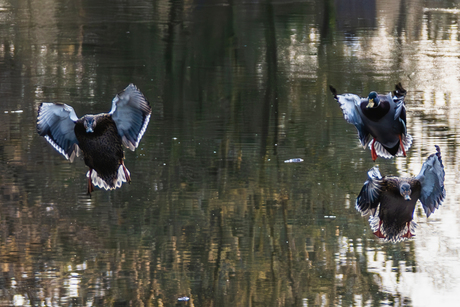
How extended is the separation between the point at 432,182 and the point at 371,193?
38 cm

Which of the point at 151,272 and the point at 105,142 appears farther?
the point at 105,142

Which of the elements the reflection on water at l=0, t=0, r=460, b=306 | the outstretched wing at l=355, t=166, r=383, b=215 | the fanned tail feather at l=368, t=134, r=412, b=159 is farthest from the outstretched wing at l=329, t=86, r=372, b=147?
the outstretched wing at l=355, t=166, r=383, b=215

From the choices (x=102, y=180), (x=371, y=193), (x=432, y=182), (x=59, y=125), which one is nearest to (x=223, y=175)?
(x=102, y=180)

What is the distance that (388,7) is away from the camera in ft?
42.7

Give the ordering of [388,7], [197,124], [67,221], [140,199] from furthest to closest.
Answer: [388,7] → [197,124] → [140,199] → [67,221]

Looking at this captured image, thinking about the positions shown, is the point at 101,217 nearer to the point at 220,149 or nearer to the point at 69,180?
the point at 69,180

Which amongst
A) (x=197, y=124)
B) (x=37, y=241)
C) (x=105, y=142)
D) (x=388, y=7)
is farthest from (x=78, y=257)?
(x=388, y=7)

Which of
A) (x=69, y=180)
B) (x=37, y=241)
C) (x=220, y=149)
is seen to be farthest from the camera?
(x=220, y=149)

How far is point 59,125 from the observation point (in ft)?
14.9

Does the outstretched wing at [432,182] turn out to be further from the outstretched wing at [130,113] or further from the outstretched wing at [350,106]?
the outstretched wing at [130,113]

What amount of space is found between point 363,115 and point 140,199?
5.60ft

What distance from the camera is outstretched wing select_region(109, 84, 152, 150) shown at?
4414 millimetres

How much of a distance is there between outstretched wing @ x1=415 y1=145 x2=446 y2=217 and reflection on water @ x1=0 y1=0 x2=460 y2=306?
0.28 metres

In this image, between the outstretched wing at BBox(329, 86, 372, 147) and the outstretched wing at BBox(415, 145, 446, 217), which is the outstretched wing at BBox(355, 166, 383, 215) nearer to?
the outstretched wing at BBox(415, 145, 446, 217)
